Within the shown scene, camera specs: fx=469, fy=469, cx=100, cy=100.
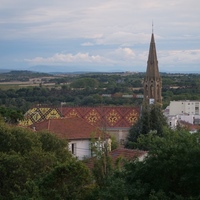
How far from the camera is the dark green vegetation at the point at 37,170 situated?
1535cm

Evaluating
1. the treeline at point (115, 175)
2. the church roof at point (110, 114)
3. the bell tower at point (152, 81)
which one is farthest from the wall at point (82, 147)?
the bell tower at point (152, 81)

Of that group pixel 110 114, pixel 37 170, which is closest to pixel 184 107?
pixel 110 114

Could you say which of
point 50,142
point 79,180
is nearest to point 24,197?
point 79,180

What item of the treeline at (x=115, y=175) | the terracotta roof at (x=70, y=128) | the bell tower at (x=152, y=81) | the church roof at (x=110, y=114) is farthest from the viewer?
the bell tower at (x=152, y=81)

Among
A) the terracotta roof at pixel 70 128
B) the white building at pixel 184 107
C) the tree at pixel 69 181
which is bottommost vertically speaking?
the white building at pixel 184 107

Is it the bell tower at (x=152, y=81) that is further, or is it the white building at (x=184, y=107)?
the white building at (x=184, y=107)

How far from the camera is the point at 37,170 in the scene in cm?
1833

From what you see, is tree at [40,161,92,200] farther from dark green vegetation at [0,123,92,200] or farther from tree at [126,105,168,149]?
tree at [126,105,168,149]

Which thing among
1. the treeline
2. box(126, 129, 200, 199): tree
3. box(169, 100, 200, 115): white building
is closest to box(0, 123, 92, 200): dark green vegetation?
the treeline

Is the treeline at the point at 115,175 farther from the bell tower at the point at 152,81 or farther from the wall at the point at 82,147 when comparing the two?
the bell tower at the point at 152,81

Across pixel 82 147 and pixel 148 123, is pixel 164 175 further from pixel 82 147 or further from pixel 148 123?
pixel 148 123

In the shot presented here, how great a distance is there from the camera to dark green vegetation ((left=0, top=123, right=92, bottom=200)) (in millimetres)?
15355

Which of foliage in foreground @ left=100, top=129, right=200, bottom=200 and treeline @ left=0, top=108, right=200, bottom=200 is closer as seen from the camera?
foliage in foreground @ left=100, top=129, right=200, bottom=200

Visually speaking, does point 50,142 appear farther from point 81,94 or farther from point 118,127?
point 81,94
